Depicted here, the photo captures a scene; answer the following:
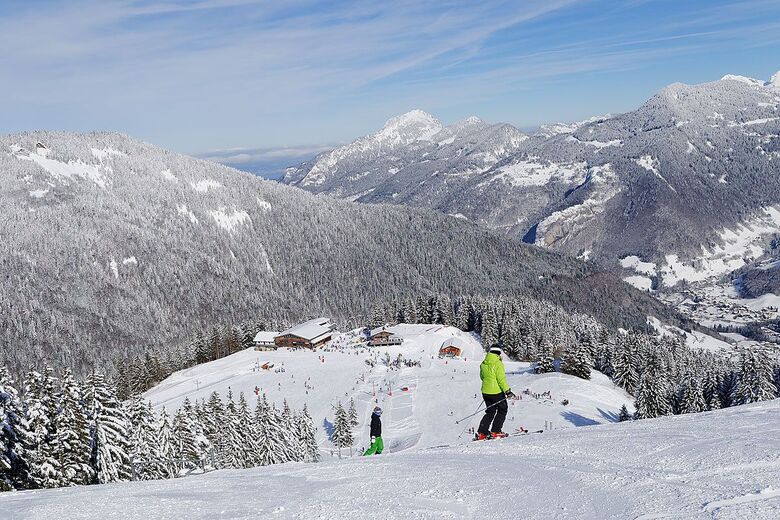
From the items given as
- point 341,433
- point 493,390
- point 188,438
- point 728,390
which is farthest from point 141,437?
point 728,390

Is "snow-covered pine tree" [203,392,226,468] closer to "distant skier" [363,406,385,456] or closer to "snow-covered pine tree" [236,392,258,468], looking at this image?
"snow-covered pine tree" [236,392,258,468]

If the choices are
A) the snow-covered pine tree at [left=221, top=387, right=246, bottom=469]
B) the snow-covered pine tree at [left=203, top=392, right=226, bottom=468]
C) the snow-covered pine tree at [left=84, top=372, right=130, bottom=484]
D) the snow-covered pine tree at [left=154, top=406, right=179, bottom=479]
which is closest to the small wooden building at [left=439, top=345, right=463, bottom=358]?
the snow-covered pine tree at [left=203, top=392, right=226, bottom=468]

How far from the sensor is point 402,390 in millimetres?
70062

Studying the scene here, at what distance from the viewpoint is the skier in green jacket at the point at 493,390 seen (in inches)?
653

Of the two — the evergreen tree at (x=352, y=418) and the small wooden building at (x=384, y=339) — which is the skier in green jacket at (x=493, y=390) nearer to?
the evergreen tree at (x=352, y=418)

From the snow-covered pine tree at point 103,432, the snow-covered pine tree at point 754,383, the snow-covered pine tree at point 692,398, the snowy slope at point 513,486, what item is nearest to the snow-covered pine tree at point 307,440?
the snow-covered pine tree at point 103,432

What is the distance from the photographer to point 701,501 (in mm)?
8289

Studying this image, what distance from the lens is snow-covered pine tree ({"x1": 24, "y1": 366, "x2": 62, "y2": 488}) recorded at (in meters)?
25.2

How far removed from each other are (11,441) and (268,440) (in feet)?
76.9

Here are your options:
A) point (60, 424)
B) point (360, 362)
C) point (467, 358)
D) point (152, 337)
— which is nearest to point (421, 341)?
point (467, 358)

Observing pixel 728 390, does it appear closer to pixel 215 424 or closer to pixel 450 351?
pixel 450 351

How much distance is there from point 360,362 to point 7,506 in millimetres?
75348

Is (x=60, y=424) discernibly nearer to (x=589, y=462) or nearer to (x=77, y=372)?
(x=589, y=462)

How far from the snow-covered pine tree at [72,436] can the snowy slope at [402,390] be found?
2798 cm
